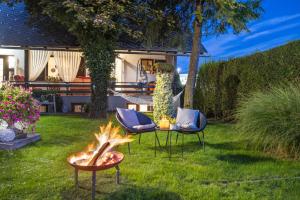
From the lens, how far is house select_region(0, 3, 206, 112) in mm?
13305

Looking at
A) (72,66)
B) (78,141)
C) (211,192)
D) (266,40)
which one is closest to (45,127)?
(78,141)

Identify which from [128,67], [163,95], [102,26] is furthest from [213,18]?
[128,67]

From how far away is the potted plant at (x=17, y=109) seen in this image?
573 cm

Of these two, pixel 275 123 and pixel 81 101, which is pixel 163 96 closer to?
pixel 275 123

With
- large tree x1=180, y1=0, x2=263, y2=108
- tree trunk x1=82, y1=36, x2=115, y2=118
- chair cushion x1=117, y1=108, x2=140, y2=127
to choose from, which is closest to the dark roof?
large tree x1=180, y1=0, x2=263, y2=108

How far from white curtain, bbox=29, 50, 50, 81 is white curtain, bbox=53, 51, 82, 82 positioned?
2.03 ft

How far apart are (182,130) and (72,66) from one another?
10.5 metres

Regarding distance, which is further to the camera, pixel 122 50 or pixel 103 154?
pixel 122 50

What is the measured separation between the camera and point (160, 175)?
4227mm

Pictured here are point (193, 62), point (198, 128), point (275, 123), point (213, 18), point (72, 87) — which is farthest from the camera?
point (72, 87)

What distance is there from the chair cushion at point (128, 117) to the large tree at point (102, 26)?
4164 millimetres

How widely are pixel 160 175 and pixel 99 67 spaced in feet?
23.5

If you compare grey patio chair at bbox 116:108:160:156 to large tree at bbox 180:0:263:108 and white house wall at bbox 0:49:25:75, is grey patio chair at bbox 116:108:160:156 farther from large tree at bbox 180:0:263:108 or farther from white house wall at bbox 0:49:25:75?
white house wall at bbox 0:49:25:75

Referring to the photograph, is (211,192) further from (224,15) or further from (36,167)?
(224,15)
